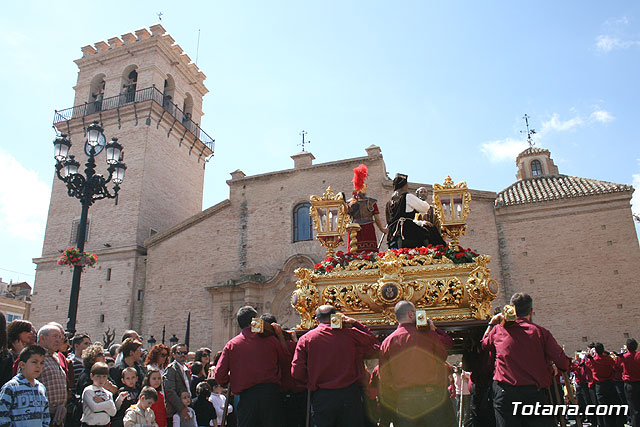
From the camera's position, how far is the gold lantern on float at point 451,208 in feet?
22.1

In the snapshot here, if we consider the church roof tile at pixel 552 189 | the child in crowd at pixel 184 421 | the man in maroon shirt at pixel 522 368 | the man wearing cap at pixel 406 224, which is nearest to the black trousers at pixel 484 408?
the man in maroon shirt at pixel 522 368

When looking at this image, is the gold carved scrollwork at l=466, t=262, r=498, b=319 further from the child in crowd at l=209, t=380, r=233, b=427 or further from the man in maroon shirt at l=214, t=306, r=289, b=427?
the child in crowd at l=209, t=380, r=233, b=427

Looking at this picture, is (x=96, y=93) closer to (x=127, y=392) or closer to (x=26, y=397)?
(x=127, y=392)

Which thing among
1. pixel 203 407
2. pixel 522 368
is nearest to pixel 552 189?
pixel 203 407

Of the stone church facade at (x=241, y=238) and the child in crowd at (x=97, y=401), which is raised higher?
the stone church facade at (x=241, y=238)

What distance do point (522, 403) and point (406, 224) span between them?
3089 millimetres

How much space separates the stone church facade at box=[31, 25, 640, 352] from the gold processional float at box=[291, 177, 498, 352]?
14.3 meters

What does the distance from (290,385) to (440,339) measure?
1.66 m

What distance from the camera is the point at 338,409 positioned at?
4324 millimetres

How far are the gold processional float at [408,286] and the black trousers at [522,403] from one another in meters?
1.16

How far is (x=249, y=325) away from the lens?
16.8 feet

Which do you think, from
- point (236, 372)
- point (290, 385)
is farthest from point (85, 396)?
point (290, 385)

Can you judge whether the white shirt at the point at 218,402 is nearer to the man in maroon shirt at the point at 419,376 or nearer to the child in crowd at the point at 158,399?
the child in crowd at the point at 158,399

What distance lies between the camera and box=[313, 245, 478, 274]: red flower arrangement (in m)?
5.95
